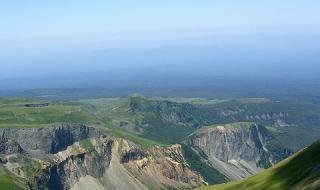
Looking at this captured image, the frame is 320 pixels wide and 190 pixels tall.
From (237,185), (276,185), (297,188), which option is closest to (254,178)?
(237,185)

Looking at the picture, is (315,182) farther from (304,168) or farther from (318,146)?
(318,146)

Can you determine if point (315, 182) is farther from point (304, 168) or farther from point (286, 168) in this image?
point (286, 168)

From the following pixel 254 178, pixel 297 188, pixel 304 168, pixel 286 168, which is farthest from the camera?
pixel 254 178

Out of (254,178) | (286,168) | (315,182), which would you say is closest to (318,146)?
(286,168)

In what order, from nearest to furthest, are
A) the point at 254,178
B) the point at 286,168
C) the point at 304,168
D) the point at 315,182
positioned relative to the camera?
the point at 315,182, the point at 304,168, the point at 286,168, the point at 254,178

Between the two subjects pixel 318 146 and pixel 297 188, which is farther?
pixel 318 146

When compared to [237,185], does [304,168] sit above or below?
above
